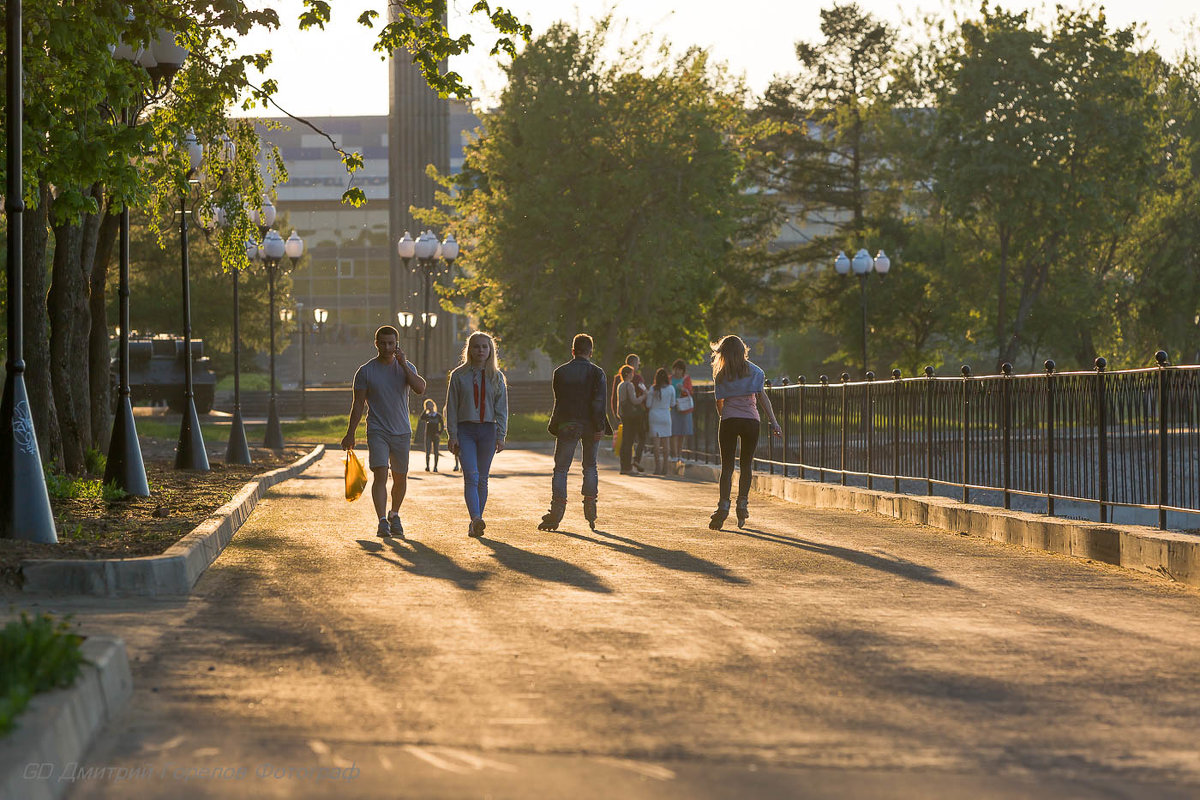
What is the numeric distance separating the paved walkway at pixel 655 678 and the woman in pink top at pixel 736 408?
2.71 meters

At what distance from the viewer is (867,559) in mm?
11938

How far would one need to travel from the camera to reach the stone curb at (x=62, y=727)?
4.67 meters

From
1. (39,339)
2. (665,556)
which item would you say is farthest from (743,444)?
(39,339)

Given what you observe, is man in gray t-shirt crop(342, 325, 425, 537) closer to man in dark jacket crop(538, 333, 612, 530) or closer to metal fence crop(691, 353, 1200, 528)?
man in dark jacket crop(538, 333, 612, 530)

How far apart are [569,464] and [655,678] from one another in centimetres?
768

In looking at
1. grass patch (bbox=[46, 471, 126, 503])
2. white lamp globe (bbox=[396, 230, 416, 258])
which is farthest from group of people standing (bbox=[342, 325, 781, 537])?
white lamp globe (bbox=[396, 230, 416, 258])

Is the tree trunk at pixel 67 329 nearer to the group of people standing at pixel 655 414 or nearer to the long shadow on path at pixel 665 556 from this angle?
the long shadow on path at pixel 665 556

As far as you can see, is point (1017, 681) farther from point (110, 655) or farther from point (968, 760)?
point (110, 655)

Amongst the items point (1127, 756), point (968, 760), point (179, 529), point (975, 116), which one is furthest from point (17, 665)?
point (975, 116)

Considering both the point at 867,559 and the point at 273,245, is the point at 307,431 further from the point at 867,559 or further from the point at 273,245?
the point at 867,559

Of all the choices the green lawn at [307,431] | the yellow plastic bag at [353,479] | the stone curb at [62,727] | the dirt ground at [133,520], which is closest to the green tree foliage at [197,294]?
the green lawn at [307,431]

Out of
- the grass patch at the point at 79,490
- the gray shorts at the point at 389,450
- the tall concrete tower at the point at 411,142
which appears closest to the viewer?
the gray shorts at the point at 389,450

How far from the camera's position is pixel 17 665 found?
18.2ft

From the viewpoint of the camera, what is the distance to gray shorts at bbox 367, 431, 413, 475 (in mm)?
13547
